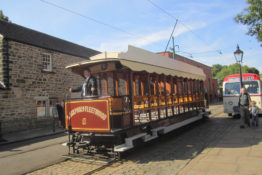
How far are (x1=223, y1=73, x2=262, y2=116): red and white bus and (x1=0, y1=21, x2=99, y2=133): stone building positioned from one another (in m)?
11.4

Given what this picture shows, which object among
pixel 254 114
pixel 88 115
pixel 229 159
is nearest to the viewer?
pixel 229 159

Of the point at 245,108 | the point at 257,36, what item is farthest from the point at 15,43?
the point at 257,36

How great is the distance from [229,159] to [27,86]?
40.9ft

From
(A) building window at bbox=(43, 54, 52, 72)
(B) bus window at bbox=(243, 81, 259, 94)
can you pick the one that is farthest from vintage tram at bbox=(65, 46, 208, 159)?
(A) building window at bbox=(43, 54, 52, 72)

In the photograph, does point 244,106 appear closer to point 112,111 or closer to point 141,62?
point 141,62

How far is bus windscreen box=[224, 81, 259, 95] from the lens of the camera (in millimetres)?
12289

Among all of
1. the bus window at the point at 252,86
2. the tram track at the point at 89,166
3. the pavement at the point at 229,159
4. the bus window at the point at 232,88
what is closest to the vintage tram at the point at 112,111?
the tram track at the point at 89,166

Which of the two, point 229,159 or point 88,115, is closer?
point 229,159

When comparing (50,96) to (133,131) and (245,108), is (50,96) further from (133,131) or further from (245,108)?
(245,108)

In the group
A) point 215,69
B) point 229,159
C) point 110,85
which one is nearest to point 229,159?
point 229,159

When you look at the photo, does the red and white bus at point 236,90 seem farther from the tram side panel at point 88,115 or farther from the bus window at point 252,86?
the tram side panel at point 88,115

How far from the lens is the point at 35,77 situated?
14070mm

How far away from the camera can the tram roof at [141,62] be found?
5484 mm

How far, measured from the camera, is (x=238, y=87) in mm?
12562
